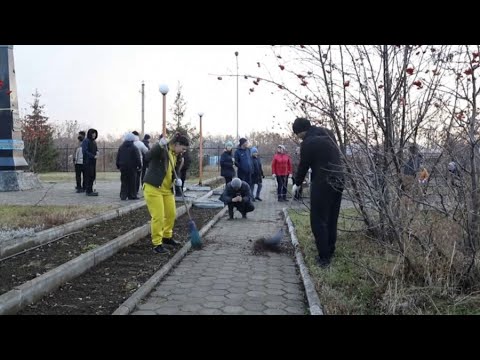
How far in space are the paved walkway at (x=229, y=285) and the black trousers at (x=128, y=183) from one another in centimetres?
456

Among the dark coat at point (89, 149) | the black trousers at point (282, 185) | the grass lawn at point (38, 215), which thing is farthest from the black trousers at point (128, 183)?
the black trousers at point (282, 185)

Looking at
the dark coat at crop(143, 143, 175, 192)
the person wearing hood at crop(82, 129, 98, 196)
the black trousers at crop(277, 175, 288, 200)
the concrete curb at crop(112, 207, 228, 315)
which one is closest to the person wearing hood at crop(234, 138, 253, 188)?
the black trousers at crop(277, 175, 288, 200)

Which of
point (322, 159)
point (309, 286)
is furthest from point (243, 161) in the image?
point (309, 286)

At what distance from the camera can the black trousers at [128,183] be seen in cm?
1170

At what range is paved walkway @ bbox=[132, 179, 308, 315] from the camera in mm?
4301

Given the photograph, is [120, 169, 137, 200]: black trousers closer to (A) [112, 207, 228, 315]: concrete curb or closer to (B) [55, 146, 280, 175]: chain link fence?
(A) [112, 207, 228, 315]: concrete curb

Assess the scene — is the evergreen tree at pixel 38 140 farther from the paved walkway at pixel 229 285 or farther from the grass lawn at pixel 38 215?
the paved walkway at pixel 229 285

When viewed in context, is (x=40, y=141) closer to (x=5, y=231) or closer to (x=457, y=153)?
(x=5, y=231)

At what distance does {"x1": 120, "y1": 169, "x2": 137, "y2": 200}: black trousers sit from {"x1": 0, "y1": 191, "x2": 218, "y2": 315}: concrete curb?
4.81 m

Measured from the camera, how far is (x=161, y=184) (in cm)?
→ 639

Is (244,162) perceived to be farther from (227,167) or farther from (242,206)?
(242,206)

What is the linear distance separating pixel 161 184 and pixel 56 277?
208 cm

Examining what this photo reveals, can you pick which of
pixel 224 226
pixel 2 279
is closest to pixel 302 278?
pixel 2 279

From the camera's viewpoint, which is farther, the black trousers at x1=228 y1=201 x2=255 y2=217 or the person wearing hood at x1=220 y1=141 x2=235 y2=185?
the person wearing hood at x1=220 y1=141 x2=235 y2=185
